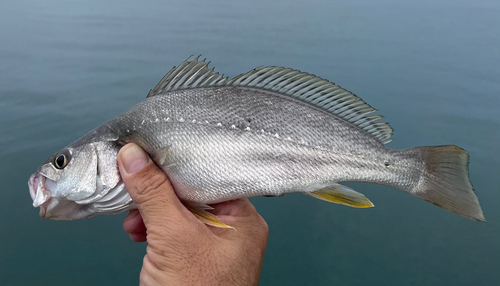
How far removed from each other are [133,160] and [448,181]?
1.37 meters

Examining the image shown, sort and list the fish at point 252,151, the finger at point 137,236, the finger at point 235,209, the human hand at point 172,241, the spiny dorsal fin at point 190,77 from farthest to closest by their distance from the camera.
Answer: the finger at point 137,236 < the finger at point 235,209 < the spiny dorsal fin at point 190,77 < the fish at point 252,151 < the human hand at point 172,241

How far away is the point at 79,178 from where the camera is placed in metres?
1.52

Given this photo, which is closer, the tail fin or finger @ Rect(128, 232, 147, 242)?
the tail fin

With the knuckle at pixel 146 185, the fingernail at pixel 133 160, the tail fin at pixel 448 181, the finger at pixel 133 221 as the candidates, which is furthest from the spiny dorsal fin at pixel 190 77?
the tail fin at pixel 448 181

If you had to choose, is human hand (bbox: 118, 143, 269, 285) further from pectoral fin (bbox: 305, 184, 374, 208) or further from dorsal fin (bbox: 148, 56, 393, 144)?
dorsal fin (bbox: 148, 56, 393, 144)

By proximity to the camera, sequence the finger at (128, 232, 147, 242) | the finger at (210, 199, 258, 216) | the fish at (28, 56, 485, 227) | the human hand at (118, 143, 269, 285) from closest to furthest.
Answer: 1. the human hand at (118, 143, 269, 285)
2. the fish at (28, 56, 485, 227)
3. the finger at (210, 199, 258, 216)
4. the finger at (128, 232, 147, 242)

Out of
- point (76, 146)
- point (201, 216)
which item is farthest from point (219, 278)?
point (76, 146)

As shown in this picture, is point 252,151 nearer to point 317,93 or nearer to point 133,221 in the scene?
point 317,93

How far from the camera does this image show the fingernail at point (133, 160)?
1455mm

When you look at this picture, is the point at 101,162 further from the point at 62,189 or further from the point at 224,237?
the point at 224,237

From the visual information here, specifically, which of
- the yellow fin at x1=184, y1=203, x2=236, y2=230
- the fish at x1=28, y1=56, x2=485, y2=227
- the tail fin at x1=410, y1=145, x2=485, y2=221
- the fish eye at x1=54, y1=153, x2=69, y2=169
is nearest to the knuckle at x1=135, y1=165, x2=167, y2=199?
the fish at x1=28, y1=56, x2=485, y2=227

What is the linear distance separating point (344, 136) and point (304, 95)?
0.26m

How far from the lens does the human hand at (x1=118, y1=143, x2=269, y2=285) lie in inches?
55.0

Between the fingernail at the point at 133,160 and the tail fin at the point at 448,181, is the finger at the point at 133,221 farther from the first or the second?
the tail fin at the point at 448,181
